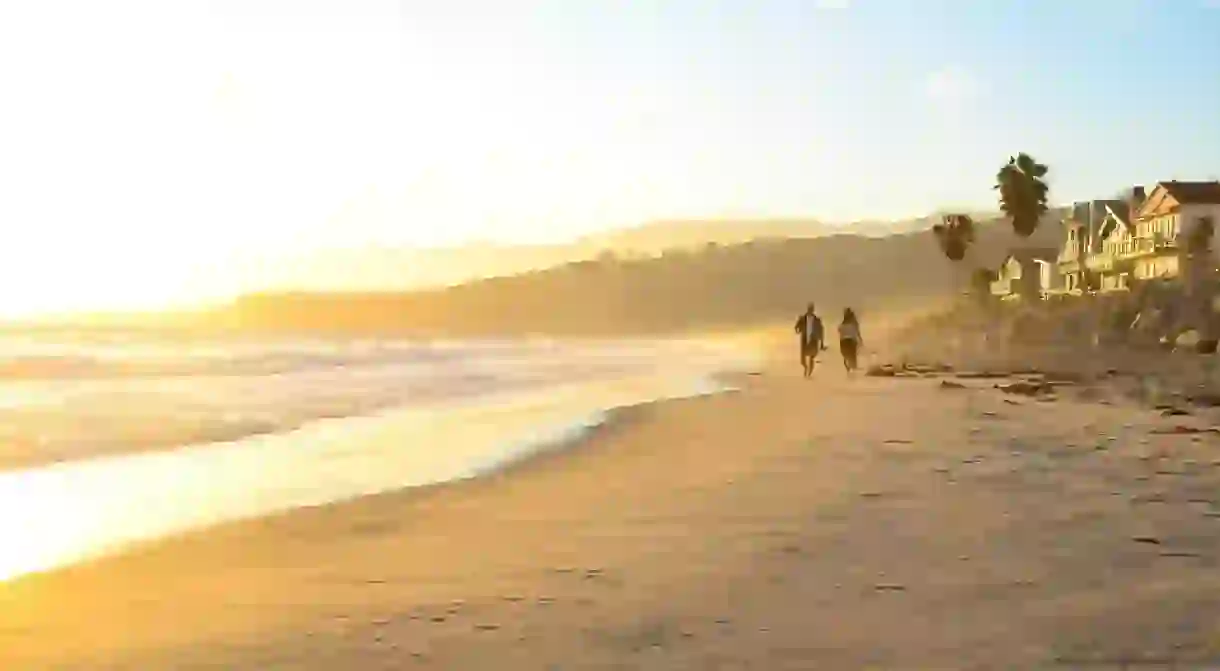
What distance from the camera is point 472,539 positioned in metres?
8.54

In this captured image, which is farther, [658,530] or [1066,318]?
[1066,318]

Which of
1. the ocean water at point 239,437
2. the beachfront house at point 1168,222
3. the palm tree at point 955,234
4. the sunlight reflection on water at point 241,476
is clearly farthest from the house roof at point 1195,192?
the sunlight reflection on water at point 241,476

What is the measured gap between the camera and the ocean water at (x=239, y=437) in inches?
422

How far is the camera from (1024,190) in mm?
65500

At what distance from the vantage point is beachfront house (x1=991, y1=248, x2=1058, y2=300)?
77.2m

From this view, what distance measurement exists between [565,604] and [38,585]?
132 inches

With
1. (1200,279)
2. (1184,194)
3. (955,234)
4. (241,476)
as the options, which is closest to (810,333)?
(1200,279)

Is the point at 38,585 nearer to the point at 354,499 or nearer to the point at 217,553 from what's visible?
the point at 217,553

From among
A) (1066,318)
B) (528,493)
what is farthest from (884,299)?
(528,493)

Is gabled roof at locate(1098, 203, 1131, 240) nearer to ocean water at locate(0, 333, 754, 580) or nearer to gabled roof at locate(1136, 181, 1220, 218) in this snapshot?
gabled roof at locate(1136, 181, 1220, 218)

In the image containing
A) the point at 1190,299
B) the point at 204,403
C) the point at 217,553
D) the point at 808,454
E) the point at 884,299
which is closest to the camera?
the point at 217,553

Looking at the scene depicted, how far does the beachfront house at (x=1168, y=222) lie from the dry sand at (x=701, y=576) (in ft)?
154

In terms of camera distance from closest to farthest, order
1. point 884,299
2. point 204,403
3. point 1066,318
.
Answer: point 204,403
point 1066,318
point 884,299

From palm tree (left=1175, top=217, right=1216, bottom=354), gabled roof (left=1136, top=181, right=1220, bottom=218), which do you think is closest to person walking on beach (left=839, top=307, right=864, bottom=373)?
palm tree (left=1175, top=217, right=1216, bottom=354)
